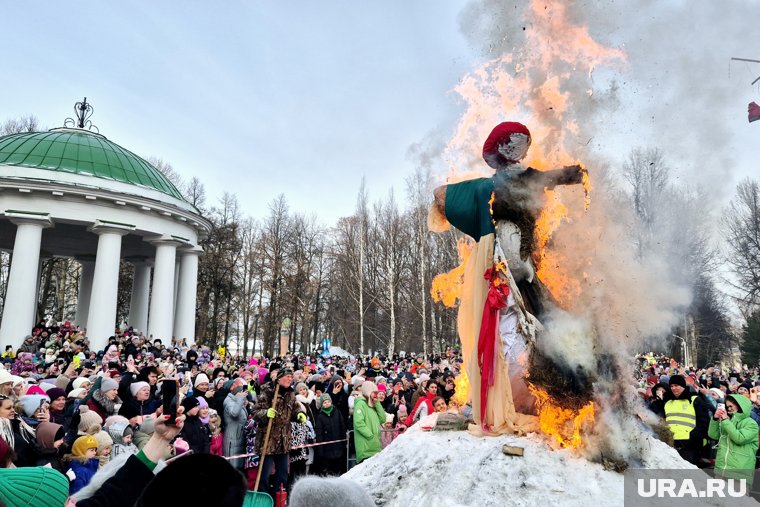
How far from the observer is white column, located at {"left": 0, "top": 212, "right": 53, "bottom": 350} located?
22.5 metres

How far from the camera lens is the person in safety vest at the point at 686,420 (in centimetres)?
894

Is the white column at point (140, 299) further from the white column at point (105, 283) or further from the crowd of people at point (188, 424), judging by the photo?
the crowd of people at point (188, 424)

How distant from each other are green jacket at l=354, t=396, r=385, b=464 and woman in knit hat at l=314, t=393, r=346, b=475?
0.60 metres

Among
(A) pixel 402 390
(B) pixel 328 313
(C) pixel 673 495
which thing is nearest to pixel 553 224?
(C) pixel 673 495

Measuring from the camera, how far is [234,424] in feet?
30.5

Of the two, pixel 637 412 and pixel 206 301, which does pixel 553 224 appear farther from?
pixel 206 301

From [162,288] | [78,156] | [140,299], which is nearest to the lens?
[78,156]

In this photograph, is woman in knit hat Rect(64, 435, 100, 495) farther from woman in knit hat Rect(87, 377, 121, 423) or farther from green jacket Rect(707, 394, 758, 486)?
green jacket Rect(707, 394, 758, 486)

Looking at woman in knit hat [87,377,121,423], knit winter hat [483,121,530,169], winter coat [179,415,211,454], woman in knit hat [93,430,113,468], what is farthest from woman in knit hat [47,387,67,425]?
knit winter hat [483,121,530,169]

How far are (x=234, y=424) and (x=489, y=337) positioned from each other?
561cm

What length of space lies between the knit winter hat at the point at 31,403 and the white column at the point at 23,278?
62.3ft

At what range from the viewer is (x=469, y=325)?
593 centimetres

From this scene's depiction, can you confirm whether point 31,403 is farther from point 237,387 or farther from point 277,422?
point 237,387

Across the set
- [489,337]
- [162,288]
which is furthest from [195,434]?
[162,288]
